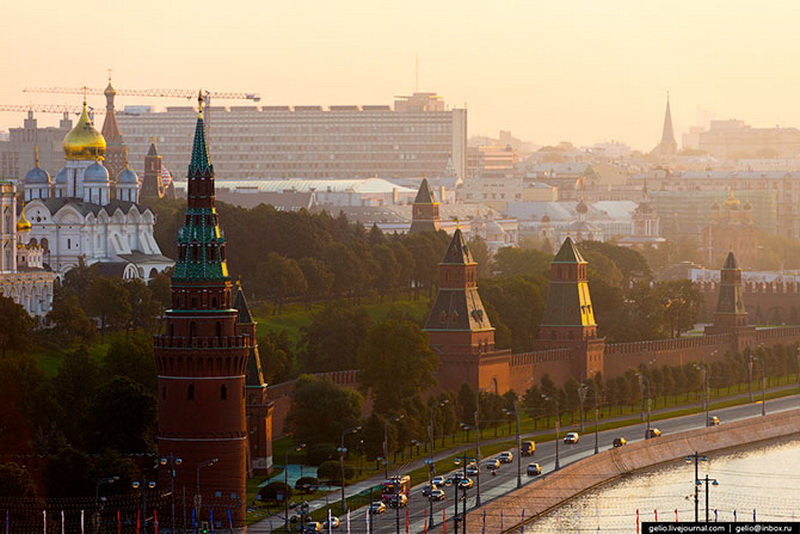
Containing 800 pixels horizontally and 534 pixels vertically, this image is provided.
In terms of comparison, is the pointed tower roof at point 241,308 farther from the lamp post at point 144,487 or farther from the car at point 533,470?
the lamp post at point 144,487

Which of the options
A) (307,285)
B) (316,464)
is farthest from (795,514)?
(307,285)

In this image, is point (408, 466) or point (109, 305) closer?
Answer: point (408, 466)

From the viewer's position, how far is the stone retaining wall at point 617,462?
9581 cm

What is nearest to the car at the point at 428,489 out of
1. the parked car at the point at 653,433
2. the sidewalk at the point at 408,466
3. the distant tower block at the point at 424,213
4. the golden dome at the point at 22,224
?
the sidewalk at the point at 408,466

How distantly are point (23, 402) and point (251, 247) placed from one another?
173 feet

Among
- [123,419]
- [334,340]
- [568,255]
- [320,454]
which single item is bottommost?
[320,454]

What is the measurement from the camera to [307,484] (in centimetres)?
9631

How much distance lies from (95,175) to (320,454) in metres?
63.0

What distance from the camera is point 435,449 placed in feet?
363

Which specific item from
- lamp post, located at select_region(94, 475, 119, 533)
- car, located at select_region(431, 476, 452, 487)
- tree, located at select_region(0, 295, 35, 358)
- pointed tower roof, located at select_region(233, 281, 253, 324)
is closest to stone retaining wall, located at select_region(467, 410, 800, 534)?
car, located at select_region(431, 476, 452, 487)

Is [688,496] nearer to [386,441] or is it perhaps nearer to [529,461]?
[529,461]

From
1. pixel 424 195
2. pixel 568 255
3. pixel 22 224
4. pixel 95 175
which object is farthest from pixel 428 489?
pixel 424 195

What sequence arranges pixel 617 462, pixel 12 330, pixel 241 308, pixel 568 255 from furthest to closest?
1. pixel 568 255
2. pixel 617 462
3. pixel 12 330
4. pixel 241 308

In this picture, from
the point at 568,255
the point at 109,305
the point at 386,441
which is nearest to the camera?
the point at 386,441
